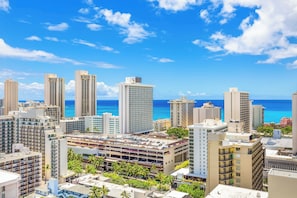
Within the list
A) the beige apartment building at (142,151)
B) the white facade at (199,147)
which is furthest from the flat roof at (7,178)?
the beige apartment building at (142,151)

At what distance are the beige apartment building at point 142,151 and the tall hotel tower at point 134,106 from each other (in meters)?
13.2

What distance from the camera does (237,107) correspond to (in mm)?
55531

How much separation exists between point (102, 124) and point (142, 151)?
1182 inches

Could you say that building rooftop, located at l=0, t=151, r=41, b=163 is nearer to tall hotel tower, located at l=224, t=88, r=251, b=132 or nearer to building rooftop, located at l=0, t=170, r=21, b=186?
building rooftop, located at l=0, t=170, r=21, b=186

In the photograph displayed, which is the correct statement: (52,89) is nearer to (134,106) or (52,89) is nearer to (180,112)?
(134,106)

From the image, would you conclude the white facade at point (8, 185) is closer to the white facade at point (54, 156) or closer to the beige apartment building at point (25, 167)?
the beige apartment building at point (25, 167)

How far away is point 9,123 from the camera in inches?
1403

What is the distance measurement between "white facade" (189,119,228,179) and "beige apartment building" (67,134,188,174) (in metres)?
4.41

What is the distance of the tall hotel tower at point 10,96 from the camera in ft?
203

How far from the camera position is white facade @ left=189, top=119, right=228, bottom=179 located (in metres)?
29.2

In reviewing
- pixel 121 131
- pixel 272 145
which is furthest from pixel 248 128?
pixel 121 131

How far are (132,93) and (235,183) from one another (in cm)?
3612

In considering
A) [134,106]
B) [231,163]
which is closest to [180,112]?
[134,106]

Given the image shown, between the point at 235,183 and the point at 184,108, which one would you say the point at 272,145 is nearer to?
the point at 235,183
